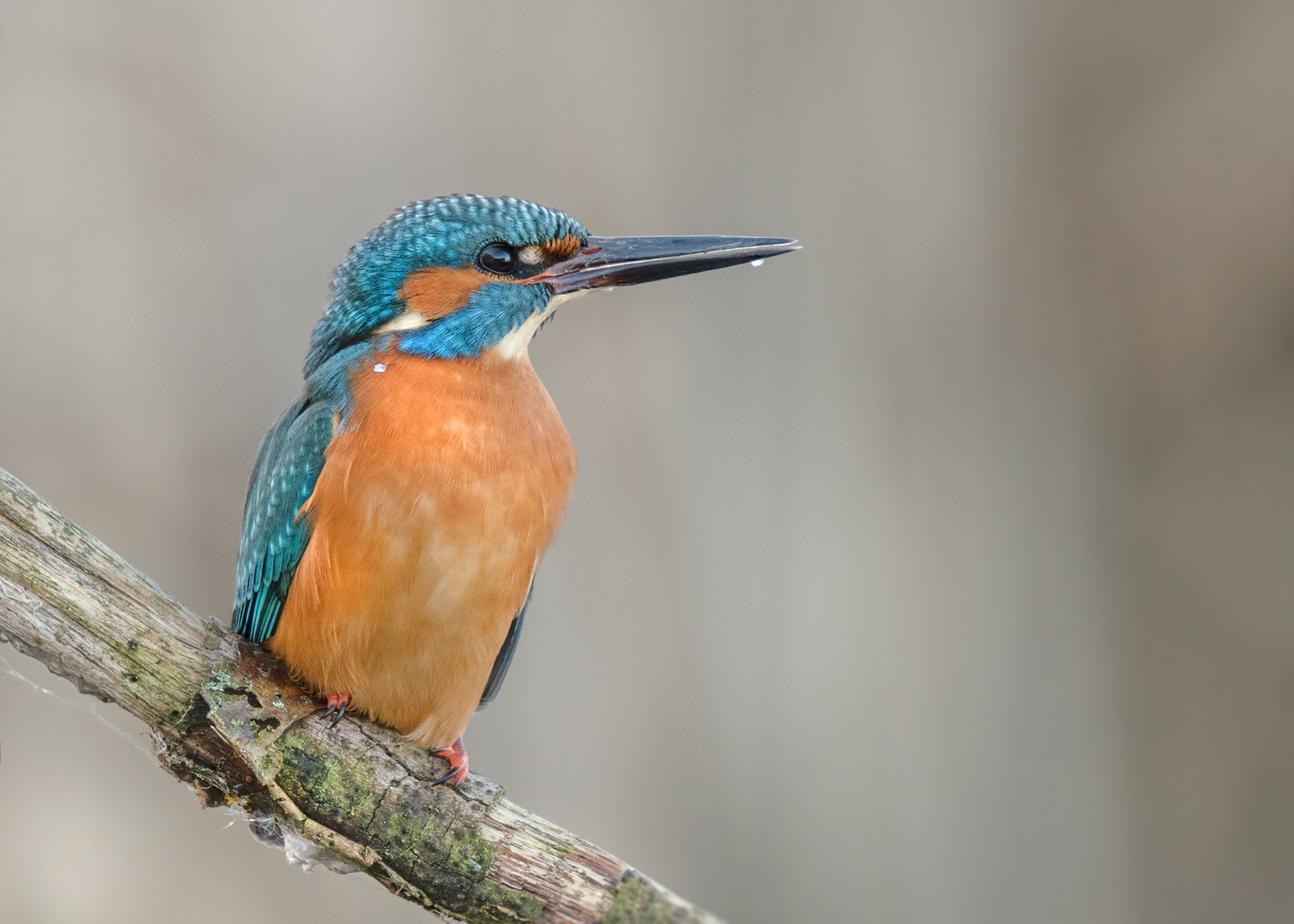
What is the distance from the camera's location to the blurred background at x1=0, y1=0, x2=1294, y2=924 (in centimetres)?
380

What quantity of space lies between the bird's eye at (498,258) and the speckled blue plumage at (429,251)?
17mm

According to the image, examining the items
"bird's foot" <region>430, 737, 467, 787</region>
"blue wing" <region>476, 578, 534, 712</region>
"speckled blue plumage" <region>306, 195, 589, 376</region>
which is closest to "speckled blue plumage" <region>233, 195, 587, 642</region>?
"speckled blue plumage" <region>306, 195, 589, 376</region>

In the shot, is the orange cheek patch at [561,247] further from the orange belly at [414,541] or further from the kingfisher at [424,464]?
the orange belly at [414,541]

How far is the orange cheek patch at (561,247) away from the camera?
91.4 inches

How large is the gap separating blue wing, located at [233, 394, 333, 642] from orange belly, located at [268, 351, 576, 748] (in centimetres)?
3

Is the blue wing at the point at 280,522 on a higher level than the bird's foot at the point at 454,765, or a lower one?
higher

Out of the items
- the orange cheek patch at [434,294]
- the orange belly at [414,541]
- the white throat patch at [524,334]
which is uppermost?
the orange cheek patch at [434,294]

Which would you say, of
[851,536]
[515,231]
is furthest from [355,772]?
[851,536]

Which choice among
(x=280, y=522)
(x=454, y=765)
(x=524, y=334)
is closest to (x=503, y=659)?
(x=454, y=765)

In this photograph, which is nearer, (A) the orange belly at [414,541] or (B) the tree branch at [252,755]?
(B) the tree branch at [252,755]

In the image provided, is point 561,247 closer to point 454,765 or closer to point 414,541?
point 414,541

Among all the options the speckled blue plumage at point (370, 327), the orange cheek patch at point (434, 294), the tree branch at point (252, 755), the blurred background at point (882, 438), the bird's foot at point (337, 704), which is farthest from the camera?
the blurred background at point (882, 438)

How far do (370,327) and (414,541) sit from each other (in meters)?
0.54

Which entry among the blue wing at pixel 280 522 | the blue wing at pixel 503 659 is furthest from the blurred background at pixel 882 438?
the blue wing at pixel 280 522
